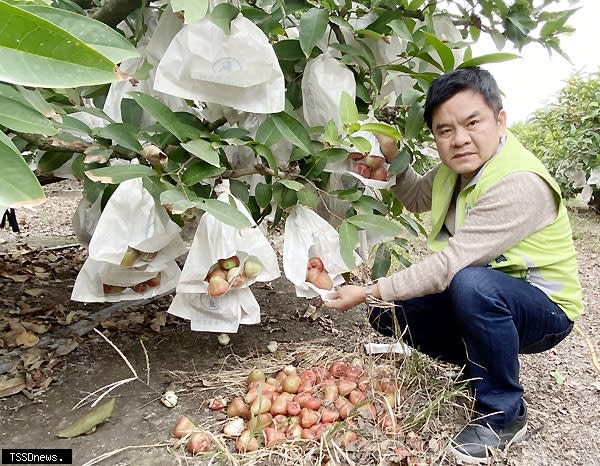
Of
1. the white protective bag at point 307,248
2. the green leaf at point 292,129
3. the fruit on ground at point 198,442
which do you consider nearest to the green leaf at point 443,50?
the green leaf at point 292,129

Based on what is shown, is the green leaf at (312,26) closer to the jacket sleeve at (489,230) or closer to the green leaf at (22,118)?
the jacket sleeve at (489,230)

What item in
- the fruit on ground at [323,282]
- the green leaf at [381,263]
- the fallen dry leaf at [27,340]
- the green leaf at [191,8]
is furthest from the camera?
the green leaf at [381,263]

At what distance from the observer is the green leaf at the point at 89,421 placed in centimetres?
115

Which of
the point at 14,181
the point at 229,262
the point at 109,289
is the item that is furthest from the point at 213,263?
the point at 14,181

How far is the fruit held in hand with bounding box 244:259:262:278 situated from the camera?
1.23m

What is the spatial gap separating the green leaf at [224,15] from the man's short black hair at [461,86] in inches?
17.9

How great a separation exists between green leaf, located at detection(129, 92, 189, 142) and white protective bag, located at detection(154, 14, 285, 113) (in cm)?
3

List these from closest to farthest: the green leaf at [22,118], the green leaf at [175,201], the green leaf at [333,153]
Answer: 1. the green leaf at [22,118]
2. the green leaf at [175,201]
3. the green leaf at [333,153]

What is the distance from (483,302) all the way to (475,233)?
0.15 metres

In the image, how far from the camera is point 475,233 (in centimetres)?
123

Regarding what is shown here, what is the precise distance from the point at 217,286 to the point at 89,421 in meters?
0.38

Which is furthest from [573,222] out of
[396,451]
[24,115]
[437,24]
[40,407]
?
[24,115]

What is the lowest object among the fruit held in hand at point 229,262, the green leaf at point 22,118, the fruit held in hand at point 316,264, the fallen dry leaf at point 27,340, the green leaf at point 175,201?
the fallen dry leaf at point 27,340

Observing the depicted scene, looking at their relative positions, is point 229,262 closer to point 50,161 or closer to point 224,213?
point 224,213
